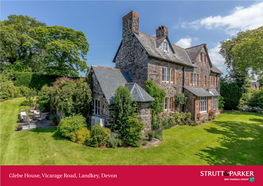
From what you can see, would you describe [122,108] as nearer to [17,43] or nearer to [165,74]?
[165,74]

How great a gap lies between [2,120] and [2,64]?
802 inches

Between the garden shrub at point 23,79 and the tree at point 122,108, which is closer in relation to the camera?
the tree at point 122,108

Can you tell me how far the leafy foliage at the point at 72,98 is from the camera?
1047 cm

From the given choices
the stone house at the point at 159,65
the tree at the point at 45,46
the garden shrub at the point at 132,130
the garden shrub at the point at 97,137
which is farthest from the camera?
the tree at the point at 45,46

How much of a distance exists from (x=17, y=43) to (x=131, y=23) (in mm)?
25736

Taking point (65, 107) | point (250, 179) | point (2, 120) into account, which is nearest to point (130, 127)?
point (65, 107)

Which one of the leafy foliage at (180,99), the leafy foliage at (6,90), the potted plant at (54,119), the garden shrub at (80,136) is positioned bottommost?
the garden shrub at (80,136)

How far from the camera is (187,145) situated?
9.84 m

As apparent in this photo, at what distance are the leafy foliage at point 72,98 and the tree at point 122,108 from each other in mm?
3078

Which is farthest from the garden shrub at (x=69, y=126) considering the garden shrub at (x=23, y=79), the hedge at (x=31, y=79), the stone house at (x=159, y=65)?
the garden shrub at (x=23, y=79)

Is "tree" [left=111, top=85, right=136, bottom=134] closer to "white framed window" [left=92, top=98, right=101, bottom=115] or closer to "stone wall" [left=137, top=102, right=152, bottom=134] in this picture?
"stone wall" [left=137, top=102, right=152, bottom=134]

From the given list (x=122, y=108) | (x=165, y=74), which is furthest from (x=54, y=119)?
(x=165, y=74)

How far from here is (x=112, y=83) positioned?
12133 millimetres

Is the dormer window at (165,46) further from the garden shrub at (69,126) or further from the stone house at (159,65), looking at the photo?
the garden shrub at (69,126)
